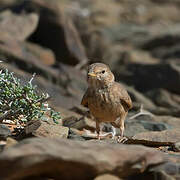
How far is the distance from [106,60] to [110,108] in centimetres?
816

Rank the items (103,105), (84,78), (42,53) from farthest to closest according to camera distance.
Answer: (42,53) < (84,78) < (103,105)

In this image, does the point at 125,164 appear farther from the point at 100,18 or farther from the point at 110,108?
the point at 100,18

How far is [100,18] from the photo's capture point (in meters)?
20.4

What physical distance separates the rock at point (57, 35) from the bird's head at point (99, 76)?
262 inches

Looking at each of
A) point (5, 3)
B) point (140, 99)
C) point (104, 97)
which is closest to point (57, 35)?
point (140, 99)

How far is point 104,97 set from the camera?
7227 millimetres

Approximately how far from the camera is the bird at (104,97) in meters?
7.18

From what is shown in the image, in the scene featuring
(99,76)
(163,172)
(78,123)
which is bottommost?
(163,172)

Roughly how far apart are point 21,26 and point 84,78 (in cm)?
266

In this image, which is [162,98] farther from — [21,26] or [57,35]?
[21,26]

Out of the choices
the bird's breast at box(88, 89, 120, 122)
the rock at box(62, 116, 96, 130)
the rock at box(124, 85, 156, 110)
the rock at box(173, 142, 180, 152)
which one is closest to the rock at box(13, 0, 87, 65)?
the rock at box(124, 85, 156, 110)

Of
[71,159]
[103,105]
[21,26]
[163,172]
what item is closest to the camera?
[71,159]

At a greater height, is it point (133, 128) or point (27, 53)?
point (27, 53)

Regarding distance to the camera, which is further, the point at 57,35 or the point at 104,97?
the point at 57,35
